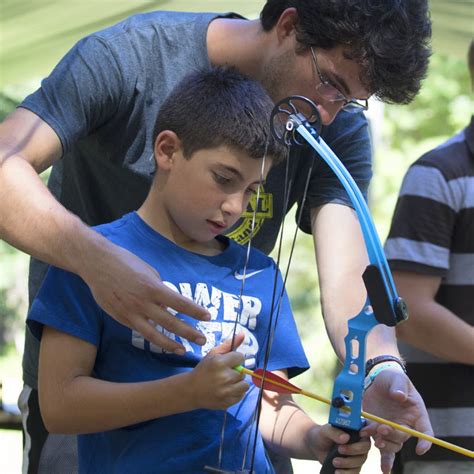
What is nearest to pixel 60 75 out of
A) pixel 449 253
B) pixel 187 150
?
pixel 187 150

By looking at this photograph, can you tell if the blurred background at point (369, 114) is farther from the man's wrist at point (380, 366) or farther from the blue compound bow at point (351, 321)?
the blue compound bow at point (351, 321)

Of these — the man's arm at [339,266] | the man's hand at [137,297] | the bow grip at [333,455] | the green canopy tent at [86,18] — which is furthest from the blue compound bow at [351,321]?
the green canopy tent at [86,18]

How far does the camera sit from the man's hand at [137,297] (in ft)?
5.24

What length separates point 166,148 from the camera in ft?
6.47

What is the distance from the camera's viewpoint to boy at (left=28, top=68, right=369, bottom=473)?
68.1 inches

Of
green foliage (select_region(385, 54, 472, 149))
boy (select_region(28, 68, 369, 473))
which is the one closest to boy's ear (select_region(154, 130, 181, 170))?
boy (select_region(28, 68, 369, 473))

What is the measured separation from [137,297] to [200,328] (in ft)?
0.90

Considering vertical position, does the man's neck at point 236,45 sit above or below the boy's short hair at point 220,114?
above

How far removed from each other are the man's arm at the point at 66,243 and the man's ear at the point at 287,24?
55 centimetres

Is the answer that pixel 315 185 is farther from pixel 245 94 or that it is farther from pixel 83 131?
pixel 83 131

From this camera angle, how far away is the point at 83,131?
2035 millimetres

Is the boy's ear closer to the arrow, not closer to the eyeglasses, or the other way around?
the eyeglasses

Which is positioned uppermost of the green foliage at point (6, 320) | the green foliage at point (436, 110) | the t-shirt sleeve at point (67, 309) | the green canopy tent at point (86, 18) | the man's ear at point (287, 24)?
the green foliage at point (436, 110)

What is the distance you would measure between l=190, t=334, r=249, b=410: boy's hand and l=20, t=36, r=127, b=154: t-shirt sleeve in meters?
0.57
